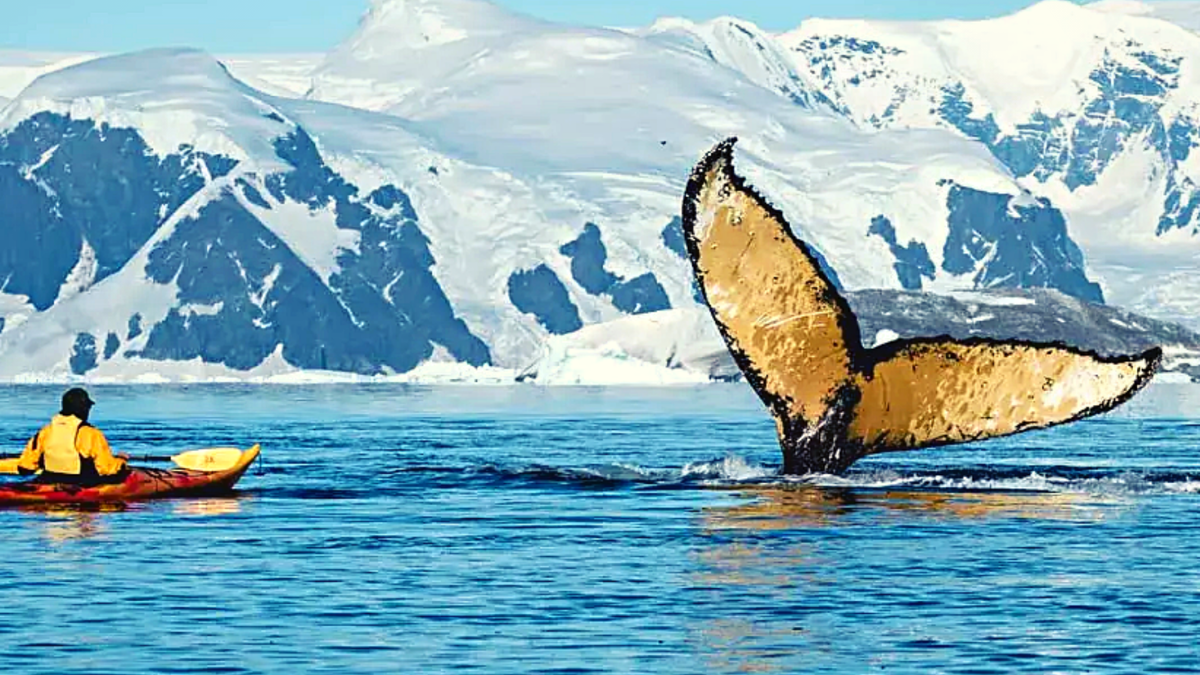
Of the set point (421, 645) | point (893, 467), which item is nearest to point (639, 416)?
point (893, 467)

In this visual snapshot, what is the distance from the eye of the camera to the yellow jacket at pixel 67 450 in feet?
110

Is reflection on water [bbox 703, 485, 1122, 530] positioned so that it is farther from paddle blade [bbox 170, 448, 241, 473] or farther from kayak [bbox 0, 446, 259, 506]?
kayak [bbox 0, 446, 259, 506]

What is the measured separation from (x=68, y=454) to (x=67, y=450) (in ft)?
0.27

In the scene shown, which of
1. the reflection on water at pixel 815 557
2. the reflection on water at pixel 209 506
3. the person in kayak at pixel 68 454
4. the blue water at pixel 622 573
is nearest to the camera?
the blue water at pixel 622 573

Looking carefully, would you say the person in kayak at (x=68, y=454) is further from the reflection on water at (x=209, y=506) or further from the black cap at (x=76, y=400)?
the reflection on water at (x=209, y=506)

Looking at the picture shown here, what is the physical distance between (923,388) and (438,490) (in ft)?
41.0

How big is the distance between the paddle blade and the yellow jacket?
10.3 feet

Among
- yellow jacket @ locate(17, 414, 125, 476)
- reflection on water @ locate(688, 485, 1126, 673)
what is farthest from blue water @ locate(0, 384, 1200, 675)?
yellow jacket @ locate(17, 414, 125, 476)

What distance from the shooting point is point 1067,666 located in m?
20.4

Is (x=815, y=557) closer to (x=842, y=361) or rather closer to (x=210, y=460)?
(x=842, y=361)

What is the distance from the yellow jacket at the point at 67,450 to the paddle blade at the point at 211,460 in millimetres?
3141

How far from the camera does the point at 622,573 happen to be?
26.6 m

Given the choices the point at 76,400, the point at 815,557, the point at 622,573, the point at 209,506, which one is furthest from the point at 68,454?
the point at 815,557

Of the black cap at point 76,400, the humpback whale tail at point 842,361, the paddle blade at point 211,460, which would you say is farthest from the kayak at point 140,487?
the humpback whale tail at point 842,361
